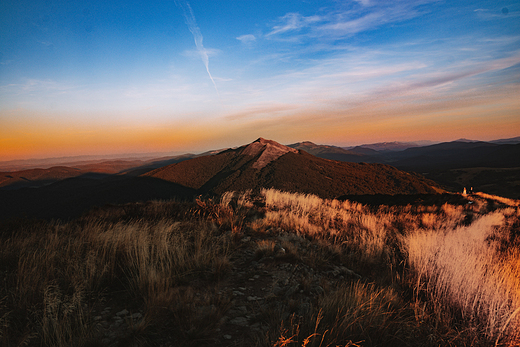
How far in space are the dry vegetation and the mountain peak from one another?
2950 cm

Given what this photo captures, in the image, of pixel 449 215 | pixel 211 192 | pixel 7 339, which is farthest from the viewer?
pixel 211 192

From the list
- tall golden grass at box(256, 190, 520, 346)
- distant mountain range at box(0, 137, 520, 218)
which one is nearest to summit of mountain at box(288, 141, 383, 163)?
distant mountain range at box(0, 137, 520, 218)

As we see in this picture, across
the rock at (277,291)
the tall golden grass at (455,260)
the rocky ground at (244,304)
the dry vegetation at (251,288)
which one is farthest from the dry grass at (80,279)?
the tall golden grass at (455,260)

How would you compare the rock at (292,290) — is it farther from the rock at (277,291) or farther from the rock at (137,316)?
the rock at (137,316)

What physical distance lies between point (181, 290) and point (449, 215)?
11043 millimetres

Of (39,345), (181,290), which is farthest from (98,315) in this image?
(181,290)

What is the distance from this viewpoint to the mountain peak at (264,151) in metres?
35.8

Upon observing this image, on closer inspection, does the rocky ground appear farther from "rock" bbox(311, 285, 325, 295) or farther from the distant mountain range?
the distant mountain range

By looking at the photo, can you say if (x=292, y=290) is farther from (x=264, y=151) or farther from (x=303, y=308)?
(x=264, y=151)

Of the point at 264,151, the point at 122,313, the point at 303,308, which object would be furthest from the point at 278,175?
the point at 122,313

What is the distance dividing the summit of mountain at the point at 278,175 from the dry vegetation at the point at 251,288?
68.4 ft

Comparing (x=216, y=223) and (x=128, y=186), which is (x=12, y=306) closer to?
(x=216, y=223)

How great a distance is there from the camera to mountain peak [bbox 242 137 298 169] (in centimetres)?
3575

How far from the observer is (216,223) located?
632 cm
